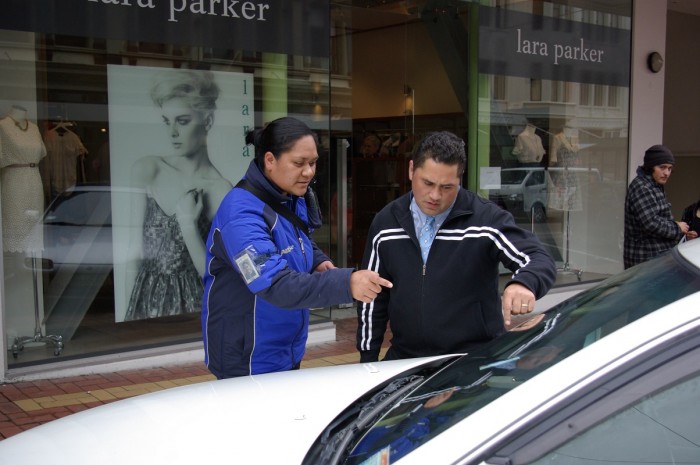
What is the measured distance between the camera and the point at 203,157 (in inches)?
275

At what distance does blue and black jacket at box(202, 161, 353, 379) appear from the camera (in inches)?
111

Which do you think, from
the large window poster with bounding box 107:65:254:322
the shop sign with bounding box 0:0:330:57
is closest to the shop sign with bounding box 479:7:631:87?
the shop sign with bounding box 0:0:330:57

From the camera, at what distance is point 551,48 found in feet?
30.4

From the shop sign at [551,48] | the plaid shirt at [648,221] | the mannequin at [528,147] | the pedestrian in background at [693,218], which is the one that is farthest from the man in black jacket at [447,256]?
the mannequin at [528,147]

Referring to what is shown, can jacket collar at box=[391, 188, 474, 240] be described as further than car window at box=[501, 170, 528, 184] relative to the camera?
No

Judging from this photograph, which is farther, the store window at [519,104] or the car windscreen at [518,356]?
the store window at [519,104]

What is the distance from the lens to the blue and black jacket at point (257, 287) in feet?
9.22

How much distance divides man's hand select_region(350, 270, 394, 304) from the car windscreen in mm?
378

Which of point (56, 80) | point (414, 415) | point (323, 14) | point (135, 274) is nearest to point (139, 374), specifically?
point (135, 274)

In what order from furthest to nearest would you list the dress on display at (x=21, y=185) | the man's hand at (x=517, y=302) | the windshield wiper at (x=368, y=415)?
the dress on display at (x=21, y=185) < the man's hand at (x=517, y=302) < the windshield wiper at (x=368, y=415)

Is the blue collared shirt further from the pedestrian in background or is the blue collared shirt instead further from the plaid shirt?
the pedestrian in background

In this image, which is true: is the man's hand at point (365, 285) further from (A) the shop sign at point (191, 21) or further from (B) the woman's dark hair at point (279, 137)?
(A) the shop sign at point (191, 21)

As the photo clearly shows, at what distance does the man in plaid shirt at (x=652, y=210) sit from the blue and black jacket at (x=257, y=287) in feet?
13.3

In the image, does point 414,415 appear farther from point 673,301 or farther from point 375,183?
point 375,183
